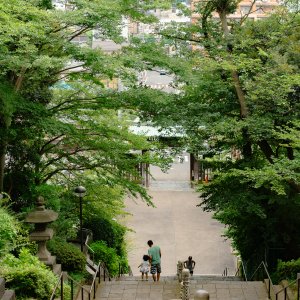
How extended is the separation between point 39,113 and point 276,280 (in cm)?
815

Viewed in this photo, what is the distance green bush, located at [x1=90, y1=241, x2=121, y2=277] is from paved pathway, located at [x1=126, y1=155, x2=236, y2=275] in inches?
185

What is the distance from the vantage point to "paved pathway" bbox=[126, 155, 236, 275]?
28906 millimetres

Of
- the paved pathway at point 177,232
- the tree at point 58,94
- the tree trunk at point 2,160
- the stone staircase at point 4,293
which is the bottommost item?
the paved pathway at point 177,232

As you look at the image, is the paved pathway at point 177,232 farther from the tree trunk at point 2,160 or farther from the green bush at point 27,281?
the green bush at point 27,281

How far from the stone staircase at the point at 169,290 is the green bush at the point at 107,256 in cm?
580

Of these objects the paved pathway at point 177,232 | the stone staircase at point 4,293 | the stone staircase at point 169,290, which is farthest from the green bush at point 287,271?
the paved pathway at point 177,232

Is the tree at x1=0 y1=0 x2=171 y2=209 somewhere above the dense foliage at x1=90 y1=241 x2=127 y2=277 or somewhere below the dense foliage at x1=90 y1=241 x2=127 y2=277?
above

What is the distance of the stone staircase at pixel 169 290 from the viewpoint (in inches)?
578

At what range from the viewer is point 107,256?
868 inches

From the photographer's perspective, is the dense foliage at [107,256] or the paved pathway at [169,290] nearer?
the paved pathway at [169,290]

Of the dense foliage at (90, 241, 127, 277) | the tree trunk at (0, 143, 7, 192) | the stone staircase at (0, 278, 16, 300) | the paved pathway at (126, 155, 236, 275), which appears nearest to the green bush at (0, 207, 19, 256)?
the stone staircase at (0, 278, 16, 300)

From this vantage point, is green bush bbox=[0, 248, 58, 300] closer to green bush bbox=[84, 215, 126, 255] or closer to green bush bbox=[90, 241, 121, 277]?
green bush bbox=[90, 241, 121, 277]

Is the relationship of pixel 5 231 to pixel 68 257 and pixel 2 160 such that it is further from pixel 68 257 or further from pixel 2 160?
pixel 2 160

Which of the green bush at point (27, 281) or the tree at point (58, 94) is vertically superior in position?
the tree at point (58, 94)
